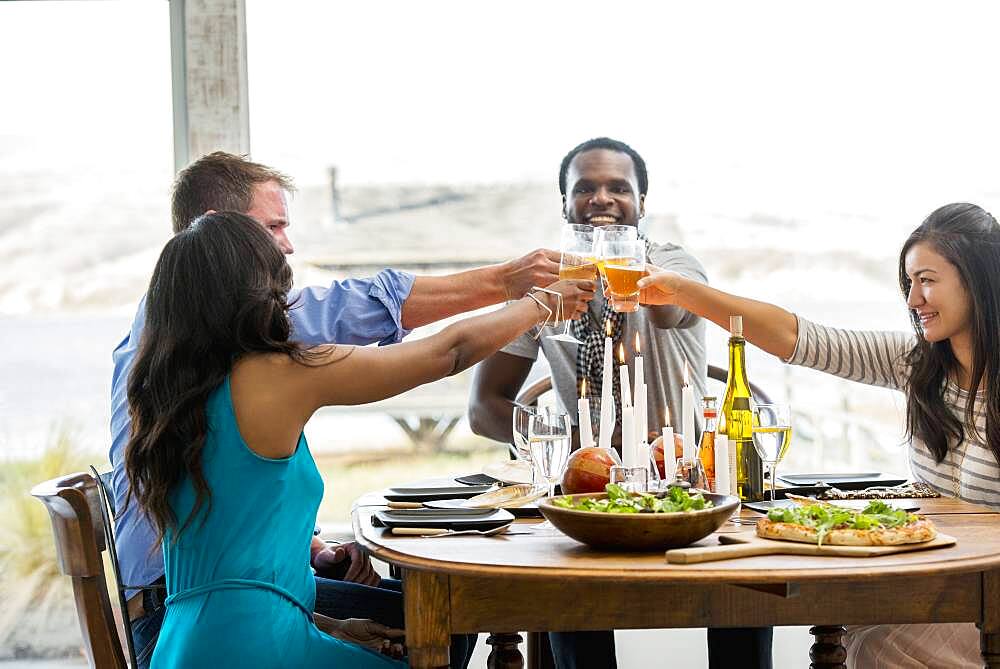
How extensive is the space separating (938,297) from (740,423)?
1.85 ft

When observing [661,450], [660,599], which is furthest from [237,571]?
[661,450]

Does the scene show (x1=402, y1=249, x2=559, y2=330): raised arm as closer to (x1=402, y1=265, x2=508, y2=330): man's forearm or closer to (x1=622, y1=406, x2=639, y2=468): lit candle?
(x1=402, y1=265, x2=508, y2=330): man's forearm

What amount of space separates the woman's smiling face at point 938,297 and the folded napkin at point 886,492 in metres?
0.33

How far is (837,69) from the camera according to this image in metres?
4.96

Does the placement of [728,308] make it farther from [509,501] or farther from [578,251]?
[509,501]

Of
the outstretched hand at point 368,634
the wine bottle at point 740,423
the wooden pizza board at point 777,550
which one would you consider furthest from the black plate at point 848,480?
the outstretched hand at point 368,634

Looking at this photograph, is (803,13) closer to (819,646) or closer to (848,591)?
(819,646)

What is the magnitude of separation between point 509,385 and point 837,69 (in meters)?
2.87

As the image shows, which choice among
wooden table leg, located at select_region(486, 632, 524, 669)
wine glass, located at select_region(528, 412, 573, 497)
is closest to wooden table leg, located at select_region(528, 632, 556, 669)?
wooden table leg, located at select_region(486, 632, 524, 669)

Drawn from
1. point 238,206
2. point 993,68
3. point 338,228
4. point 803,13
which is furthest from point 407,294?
point 803,13

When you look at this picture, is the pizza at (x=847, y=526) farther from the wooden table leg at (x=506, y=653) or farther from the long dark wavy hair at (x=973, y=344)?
the wooden table leg at (x=506, y=653)

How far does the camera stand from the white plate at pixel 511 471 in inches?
85.8

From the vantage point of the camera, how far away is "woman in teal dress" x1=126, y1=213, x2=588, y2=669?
5.26ft

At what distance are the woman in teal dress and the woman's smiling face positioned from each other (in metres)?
1.16
